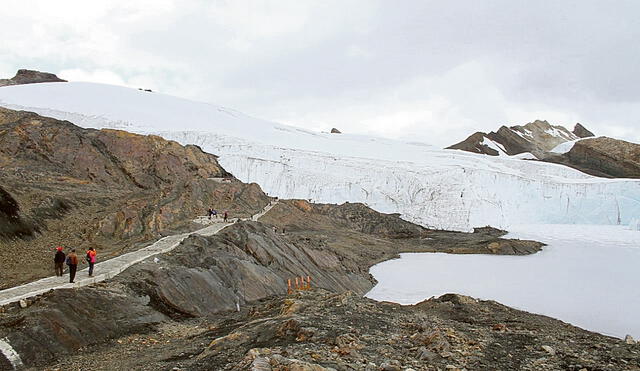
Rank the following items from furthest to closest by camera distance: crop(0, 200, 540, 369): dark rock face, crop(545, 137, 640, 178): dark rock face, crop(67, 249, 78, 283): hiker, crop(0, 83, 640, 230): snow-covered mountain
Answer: crop(545, 137, 640, 178): dark rock face → crop(0, 83, 640, 230): snow-covered mountain → crop(67, 249, 78, 283): hiker → crop(0, 200, 540, 369): dark rock face

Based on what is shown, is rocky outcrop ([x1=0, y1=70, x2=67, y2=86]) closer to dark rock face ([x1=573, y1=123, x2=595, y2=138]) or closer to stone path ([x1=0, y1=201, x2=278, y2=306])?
stone path ([x1=0, y1=201, x2=278, y2=306])

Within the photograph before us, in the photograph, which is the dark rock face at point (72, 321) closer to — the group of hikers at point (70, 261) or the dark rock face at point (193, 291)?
the dark rock face at point (193, 291)

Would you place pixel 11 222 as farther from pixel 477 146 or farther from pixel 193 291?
pixel 477 146

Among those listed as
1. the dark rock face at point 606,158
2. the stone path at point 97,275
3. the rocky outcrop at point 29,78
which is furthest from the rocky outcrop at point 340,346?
the rocky outcrop at point 29,78

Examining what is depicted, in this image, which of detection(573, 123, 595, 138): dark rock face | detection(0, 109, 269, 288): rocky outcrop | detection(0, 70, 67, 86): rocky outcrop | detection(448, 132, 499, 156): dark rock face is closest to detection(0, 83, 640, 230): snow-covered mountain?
detection(0, 109, 269, 288): rocky outcrop

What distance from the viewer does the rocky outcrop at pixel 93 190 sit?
725 inches

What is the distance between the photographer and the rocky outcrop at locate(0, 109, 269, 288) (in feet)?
60.4

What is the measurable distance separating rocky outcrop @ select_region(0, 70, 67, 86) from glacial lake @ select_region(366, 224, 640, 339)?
220 feet

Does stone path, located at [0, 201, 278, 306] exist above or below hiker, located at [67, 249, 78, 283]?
below

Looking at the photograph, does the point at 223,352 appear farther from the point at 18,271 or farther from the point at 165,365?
the point at 18,271

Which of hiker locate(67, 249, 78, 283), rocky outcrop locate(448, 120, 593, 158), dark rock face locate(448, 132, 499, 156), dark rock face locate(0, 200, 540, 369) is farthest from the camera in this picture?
rocky outcrop locate(448, 120, 593, 158)

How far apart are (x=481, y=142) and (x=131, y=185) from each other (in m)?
54.8

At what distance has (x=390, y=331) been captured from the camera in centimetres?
895

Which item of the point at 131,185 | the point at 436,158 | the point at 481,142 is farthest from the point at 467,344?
the point at 481,142
